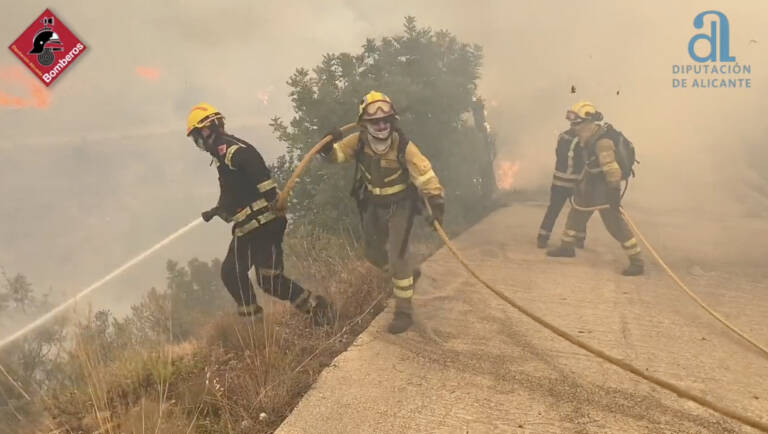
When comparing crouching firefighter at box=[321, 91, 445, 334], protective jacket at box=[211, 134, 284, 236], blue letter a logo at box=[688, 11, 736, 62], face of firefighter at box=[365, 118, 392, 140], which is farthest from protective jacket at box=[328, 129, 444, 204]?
blue letter a logo at box=[688, 11, 736, 62]

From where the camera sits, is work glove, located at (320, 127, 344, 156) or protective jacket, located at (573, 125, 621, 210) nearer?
work glove, located at (320, 127, 344, 156)

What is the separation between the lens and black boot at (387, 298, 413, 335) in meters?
Result: 4.24

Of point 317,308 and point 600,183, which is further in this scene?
point 600,183

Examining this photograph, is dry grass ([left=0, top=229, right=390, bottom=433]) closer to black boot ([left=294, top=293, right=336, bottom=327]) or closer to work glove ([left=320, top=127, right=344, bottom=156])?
black boot ([left=294, top=293, right=336, bottom=327])

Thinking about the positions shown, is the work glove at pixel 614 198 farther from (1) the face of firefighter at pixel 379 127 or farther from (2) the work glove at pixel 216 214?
(2) the work glove at pixel 216 214

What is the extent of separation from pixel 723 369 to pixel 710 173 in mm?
18919

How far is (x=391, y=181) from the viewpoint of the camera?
429cm

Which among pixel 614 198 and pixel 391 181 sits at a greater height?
pixel 391 181

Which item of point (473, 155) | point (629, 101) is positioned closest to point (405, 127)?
point (473, 155)

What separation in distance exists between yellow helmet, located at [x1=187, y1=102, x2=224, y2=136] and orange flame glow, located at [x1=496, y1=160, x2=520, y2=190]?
18718 mm

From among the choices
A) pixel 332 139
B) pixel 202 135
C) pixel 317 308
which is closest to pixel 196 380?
pixel 317 308

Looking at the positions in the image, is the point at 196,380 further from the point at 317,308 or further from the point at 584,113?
the point at 584,113

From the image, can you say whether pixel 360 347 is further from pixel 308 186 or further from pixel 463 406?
pixel 308 186

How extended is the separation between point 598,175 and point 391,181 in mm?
3906
